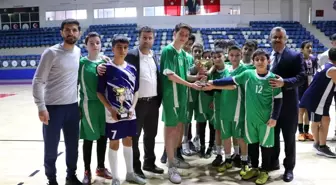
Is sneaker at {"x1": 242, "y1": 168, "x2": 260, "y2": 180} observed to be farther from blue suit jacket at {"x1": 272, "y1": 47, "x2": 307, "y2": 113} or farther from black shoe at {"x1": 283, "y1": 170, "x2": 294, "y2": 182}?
blue suit jacket at {"x1": 272, "y1": 47, "x2": 307, "y2": 113}

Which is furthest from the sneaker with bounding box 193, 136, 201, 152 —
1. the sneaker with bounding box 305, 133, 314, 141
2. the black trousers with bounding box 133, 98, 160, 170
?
the sneaker with bounding box 305, 133, 314, 141

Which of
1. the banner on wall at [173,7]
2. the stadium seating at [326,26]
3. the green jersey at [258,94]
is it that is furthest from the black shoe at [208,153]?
the stadium seating at [326,26]

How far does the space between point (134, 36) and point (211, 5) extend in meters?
4.76

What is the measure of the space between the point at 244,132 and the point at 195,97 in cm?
88

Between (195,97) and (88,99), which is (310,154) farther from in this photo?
(88,99)

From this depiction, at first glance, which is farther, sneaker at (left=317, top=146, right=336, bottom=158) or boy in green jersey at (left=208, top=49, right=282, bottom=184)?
sneaker at (left=317, top=146, right=336, bottom=158)

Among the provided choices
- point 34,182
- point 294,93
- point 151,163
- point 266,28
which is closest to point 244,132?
point 294,93

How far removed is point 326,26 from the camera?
20.1 meters

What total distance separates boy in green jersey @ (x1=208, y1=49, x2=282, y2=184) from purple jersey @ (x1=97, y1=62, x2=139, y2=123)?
956 millimetres

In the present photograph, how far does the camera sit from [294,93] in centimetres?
370

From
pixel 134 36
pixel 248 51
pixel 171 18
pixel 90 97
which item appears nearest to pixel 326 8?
pixel 171 18

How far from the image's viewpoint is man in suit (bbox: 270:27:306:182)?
3631 mm

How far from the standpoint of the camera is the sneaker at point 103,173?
3937mm

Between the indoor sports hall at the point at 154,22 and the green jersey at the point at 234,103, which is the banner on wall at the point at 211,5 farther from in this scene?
the green jersey at the point at 234,103
